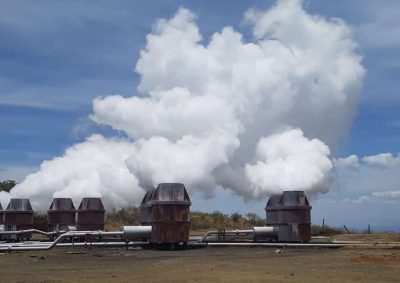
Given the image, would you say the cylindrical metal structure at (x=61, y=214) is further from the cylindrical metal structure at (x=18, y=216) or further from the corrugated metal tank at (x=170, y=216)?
the corrugated metal tank at (x=170, y=216)

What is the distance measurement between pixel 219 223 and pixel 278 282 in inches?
2035

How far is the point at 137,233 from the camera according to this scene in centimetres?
3828

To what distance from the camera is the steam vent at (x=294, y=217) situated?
4075cm

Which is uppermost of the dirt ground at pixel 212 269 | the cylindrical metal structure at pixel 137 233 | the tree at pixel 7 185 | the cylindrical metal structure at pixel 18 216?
the tree at pixel 7 185

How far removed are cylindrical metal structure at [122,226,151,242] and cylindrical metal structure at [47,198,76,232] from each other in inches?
522

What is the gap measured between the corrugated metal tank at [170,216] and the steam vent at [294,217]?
26.8 feet

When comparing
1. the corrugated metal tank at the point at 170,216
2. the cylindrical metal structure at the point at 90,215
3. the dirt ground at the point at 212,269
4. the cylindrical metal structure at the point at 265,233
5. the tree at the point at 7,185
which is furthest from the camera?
the tree at the point at 7,185

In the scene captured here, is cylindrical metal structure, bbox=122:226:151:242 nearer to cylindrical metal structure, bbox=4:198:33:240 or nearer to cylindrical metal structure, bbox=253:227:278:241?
cylindrical metal structure, bbox=253:227:278:241

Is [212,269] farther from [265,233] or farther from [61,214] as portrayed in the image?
[61,214]

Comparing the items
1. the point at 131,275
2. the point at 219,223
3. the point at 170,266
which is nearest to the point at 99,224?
the point at 219,223

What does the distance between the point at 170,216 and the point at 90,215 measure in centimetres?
1545

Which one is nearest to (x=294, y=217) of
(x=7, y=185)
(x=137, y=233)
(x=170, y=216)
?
(x=170, y=216)

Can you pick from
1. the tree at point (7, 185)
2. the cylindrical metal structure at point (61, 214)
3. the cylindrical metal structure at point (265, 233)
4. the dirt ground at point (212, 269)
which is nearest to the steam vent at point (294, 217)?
the cylindrical metal structure at point (265, 233)

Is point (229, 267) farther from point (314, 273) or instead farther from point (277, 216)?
point (277, 216)
